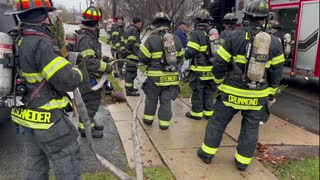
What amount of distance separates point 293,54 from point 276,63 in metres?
5.64

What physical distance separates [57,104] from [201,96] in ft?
11.3

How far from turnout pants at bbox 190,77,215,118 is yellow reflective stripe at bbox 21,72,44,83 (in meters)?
3.52

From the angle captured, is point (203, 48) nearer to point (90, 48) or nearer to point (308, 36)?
point (90, 48)

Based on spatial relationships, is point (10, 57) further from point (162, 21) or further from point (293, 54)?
point (293, 54)

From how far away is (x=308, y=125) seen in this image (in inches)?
254

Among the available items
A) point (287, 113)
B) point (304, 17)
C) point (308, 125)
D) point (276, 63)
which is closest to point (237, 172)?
point (276, 63)

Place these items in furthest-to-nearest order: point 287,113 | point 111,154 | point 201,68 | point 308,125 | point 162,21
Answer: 1. point 287,113
2. point 308,125
3. point 201,68
4. point 162,21
5. point 111,154

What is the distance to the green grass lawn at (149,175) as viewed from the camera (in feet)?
12.5

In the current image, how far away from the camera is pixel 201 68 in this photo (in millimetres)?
5828

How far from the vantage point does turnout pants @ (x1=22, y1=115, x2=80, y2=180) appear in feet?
9.34

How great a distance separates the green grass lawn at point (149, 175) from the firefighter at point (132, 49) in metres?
4.01

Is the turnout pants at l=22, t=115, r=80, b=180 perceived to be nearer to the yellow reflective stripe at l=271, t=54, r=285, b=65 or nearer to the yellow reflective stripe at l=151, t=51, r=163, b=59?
the yellow reflective stripe at l=271, t=54, r=285, b=65

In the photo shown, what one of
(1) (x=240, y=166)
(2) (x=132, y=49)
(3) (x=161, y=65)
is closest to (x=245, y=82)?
(1) (x=240, y=166)

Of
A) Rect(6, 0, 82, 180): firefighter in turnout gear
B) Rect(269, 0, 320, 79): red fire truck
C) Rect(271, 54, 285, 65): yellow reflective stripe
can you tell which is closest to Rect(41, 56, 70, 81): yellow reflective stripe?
Rect(6, 0, 82, 180): firefighter in turnout gear
